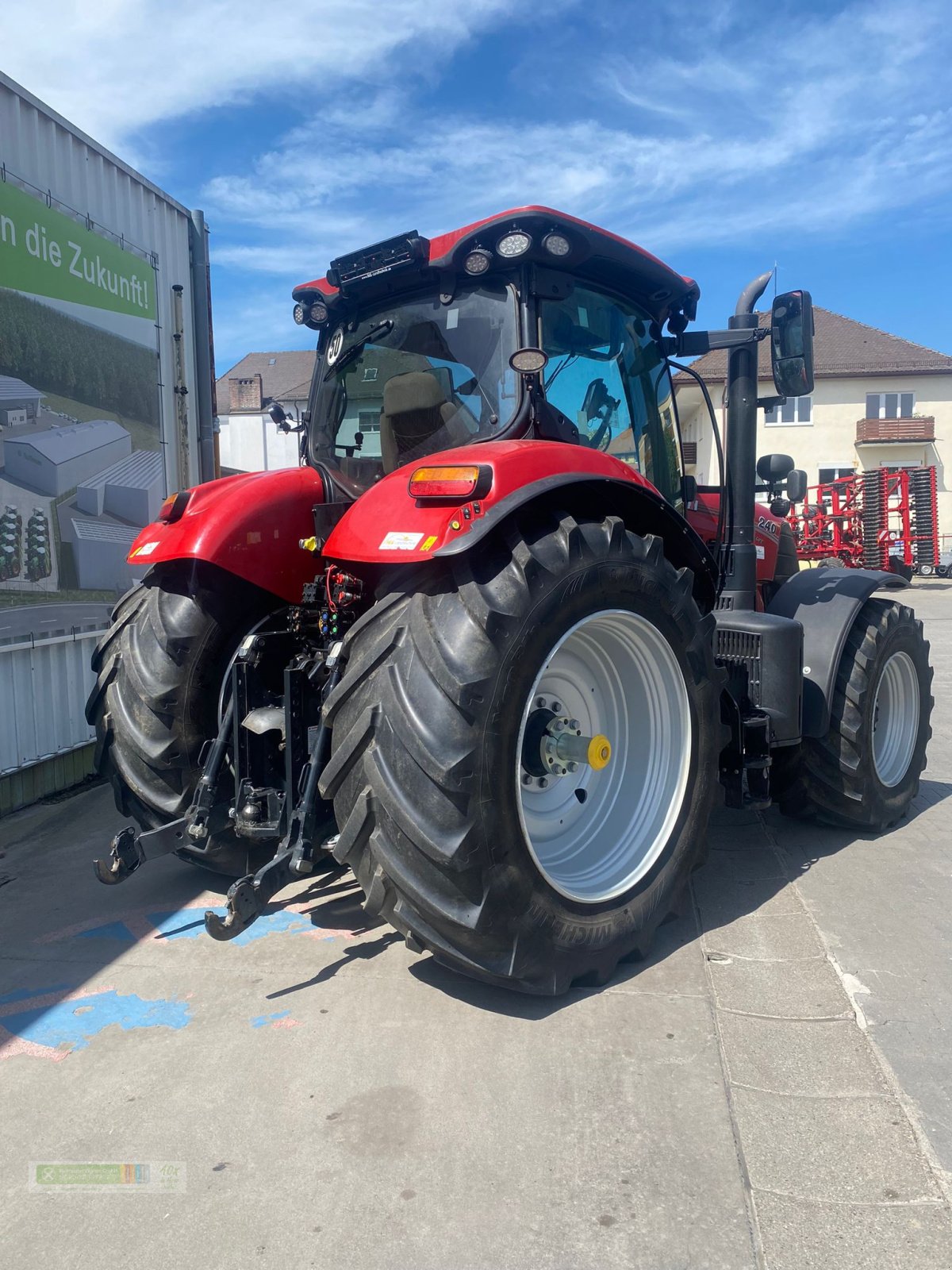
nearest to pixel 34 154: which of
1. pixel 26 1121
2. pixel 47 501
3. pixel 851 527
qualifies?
pixel 47 501

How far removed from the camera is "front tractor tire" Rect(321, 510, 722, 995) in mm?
2443

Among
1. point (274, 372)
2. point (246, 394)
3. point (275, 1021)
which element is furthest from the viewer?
point (274, 372)

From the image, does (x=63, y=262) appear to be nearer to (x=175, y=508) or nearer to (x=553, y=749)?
(x=175, y=508)

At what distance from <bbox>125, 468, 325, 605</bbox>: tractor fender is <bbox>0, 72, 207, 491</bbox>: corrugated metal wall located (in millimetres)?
2872

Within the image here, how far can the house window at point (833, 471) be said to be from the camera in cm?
3500

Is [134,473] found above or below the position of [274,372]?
below

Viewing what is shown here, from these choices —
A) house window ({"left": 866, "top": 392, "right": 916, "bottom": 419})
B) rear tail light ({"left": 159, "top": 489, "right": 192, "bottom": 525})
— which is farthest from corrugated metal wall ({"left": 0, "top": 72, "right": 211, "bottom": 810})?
house window ({"left": 866, "top": 392, "right": 916, "bottom": 419})

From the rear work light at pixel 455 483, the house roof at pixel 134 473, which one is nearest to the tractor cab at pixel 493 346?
the rear work light at pixel 455 483

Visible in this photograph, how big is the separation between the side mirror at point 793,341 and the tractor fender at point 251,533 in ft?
6.60

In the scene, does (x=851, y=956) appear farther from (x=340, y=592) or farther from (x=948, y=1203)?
(x=340, y=592)

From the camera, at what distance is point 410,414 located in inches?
136

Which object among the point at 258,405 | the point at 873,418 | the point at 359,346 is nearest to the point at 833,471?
the point at 873,418

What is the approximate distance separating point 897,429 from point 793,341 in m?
33.7

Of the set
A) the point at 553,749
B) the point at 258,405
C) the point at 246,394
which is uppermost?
the point at 246,394
